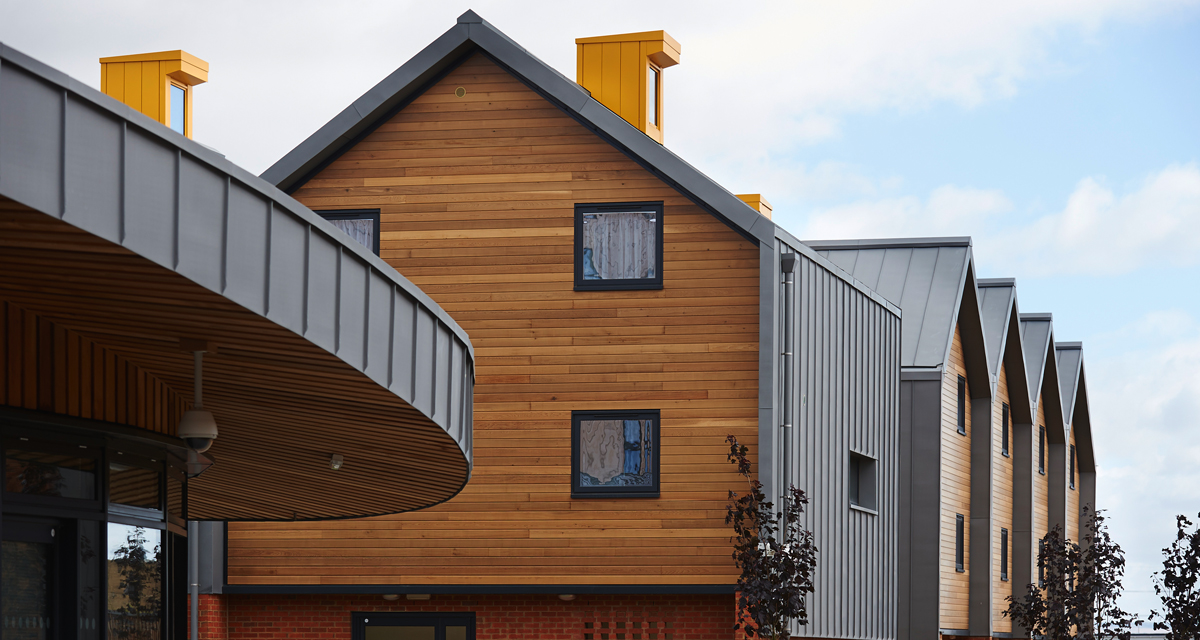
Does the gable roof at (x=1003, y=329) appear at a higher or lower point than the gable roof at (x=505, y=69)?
lower

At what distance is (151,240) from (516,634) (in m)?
12.5

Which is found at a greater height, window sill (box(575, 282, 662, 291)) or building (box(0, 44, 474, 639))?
window sill (box(575, 282, 662, 291))

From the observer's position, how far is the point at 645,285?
58.4ft

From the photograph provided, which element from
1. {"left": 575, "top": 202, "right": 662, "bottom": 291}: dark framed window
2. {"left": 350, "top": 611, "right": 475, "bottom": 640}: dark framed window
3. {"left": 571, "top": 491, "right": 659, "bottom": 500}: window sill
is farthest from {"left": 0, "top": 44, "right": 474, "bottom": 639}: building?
{"left": 350, "top": 611, "right": 475, "bottom": 640}: dark framed window

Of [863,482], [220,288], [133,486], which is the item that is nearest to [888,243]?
[863,482]

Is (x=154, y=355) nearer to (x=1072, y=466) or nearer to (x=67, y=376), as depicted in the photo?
(x=67, y=376)

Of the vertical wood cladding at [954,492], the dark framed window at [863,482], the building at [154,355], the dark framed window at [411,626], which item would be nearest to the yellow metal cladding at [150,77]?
the dark framed window at [411,626]

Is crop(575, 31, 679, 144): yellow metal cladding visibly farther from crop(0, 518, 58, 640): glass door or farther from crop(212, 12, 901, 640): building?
crop(0, 518, 58, 640): glass door

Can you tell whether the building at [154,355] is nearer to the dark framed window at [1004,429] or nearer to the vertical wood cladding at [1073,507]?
the dark framed window at [1004,429]

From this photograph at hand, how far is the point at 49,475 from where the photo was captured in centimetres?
861

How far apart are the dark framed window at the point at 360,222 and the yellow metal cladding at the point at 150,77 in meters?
7.01

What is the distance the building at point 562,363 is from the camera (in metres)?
17.5

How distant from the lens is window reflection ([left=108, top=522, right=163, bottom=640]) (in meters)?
9.46

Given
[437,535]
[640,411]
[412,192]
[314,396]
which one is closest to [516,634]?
[437,535]
